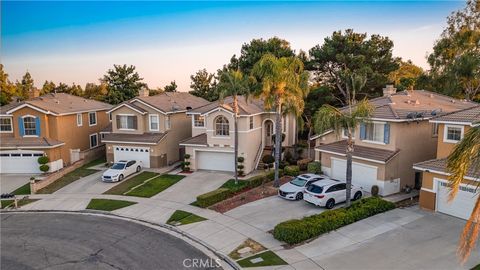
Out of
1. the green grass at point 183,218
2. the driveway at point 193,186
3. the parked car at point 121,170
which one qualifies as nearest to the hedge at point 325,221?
the green grass at point 183,218

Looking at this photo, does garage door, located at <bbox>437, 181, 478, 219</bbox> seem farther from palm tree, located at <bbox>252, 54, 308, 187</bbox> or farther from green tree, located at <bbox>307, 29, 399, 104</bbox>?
green tree, located at <bbox>307, 29, 399, 104</bbox>

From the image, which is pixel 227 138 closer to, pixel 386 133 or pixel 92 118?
pixel 386 133

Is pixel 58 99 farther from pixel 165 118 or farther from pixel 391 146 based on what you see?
pixel 391 146

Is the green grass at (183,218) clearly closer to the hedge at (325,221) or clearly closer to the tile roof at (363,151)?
the hedge at (325,221)

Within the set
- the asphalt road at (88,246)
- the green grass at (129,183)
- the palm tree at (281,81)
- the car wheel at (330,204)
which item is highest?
the palm tree at (281,81)

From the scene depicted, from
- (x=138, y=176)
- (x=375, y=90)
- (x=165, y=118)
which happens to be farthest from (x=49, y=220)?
(x=375, y=90)

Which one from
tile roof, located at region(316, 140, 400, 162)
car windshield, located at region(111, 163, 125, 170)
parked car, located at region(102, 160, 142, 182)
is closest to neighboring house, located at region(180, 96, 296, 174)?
parked car, located at region(102, 160, 142, 182)
